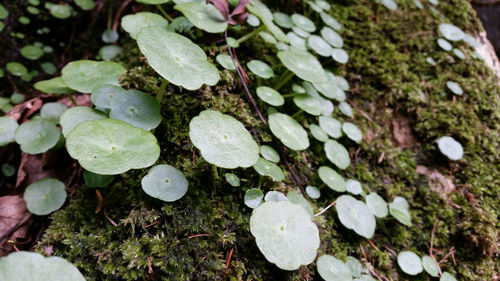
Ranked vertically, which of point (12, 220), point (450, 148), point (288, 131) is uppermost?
point (450, 148)

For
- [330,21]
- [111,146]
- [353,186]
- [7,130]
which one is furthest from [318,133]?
[7,130]

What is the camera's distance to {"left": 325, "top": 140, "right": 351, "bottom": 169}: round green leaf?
1.87 metres

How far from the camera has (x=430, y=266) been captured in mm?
1728

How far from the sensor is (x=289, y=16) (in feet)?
7.97

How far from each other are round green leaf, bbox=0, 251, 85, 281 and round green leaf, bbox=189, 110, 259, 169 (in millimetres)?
591

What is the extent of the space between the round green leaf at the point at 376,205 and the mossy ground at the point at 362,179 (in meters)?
0.12

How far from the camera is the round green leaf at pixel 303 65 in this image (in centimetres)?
185

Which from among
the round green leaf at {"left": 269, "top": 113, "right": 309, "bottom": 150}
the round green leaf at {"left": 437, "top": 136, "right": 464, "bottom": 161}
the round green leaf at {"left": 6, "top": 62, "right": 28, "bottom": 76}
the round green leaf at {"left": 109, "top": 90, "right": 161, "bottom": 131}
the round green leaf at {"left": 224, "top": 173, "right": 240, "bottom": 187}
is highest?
the round green leaf at {"left": 437, "top": 136, "right": 464, "bottom": 161}

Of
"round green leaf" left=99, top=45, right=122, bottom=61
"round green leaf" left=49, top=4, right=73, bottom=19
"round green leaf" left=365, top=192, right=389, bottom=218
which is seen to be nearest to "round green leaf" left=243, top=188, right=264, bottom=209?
"round green leaf" left=365, top=192, right=389, bottom=218

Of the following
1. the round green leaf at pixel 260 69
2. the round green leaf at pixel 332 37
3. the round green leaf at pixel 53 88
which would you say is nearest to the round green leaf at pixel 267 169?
the round green leaf at pixel 260 69

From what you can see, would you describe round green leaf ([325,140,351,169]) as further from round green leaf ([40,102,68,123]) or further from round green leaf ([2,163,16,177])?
round green leaf ([2,163,16,177])

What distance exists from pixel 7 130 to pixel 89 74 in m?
0.56

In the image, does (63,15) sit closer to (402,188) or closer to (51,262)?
(51,262)

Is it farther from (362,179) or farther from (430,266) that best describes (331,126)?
(430,266)
